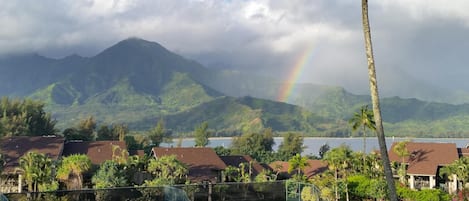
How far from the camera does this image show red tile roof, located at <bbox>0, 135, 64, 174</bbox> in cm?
4122

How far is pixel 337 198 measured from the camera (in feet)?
111

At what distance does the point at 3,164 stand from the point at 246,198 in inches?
760

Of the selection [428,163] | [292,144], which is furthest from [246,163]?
[292,144]

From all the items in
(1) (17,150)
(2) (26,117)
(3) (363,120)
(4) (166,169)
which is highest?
(2) (26,117)

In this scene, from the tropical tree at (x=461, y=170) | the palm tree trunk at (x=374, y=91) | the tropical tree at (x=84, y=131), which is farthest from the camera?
the tropical tree at (x=84, y=131)

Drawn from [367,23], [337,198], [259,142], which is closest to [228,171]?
[337,198]

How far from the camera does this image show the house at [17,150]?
1528 inches

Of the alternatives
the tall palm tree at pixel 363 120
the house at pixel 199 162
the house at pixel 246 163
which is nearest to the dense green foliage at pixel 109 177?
the house at pixel 199 162

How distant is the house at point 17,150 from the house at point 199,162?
849 cm

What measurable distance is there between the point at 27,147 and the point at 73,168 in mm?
9690

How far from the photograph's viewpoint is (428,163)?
43.7 meters

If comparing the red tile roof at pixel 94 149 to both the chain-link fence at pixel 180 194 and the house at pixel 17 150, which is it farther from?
the chain-link fence at pixel 180 194

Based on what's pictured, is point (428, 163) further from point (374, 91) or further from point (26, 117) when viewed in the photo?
point (26, 117)

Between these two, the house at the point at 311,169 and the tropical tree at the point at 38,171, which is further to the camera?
the house at the point at 311,169
